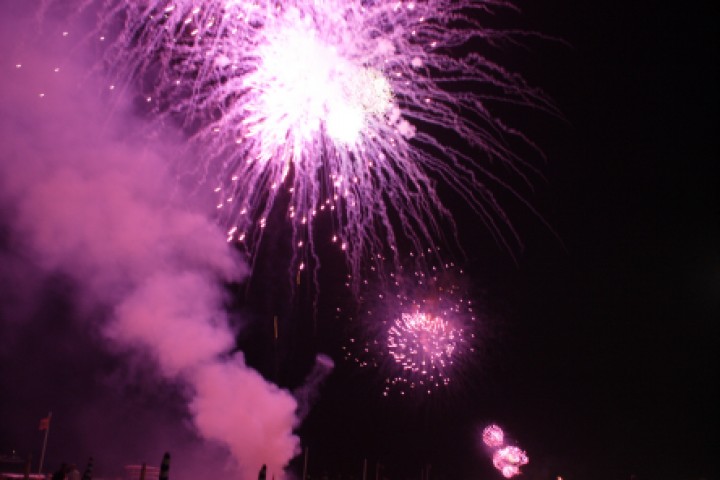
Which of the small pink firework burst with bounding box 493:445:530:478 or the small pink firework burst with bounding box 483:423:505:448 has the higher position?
the small pink firework burst with bounding box 483:423:505:448

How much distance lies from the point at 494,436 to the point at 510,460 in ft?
4.51

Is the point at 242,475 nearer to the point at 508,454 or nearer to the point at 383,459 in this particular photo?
the point at 383,459

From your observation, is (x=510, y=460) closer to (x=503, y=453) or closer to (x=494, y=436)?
(x=503, y=453)

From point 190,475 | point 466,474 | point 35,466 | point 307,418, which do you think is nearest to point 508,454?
point 466,474

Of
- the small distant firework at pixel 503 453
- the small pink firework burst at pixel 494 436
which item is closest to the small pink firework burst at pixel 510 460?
the small distant firework at pixel 503 453

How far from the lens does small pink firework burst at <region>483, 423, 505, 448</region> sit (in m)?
30.0

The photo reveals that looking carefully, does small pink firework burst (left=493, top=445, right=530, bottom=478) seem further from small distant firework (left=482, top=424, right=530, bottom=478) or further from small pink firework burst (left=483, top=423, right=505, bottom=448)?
small pink firework burst (left=483, top=423, right=505, bottom=448)

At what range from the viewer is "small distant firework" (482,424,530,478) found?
95.5 ft

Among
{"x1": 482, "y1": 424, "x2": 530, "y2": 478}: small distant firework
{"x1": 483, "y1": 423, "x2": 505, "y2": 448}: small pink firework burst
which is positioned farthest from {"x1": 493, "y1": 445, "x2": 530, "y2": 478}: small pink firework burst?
{"x1": 483, "y1": 423, "x2": 505, "y2": 448}: small pink firework burst

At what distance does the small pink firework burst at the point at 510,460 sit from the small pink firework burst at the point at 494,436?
0.38m

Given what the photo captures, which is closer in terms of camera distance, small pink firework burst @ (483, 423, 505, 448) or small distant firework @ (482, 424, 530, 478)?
small distant firework @ (482, 424, 530, 478)

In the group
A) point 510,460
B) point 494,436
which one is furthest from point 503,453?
point 494,436

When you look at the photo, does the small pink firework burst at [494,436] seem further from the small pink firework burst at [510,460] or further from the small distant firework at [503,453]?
the small pink firework burst at [510,460]

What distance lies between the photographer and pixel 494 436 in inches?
1184
